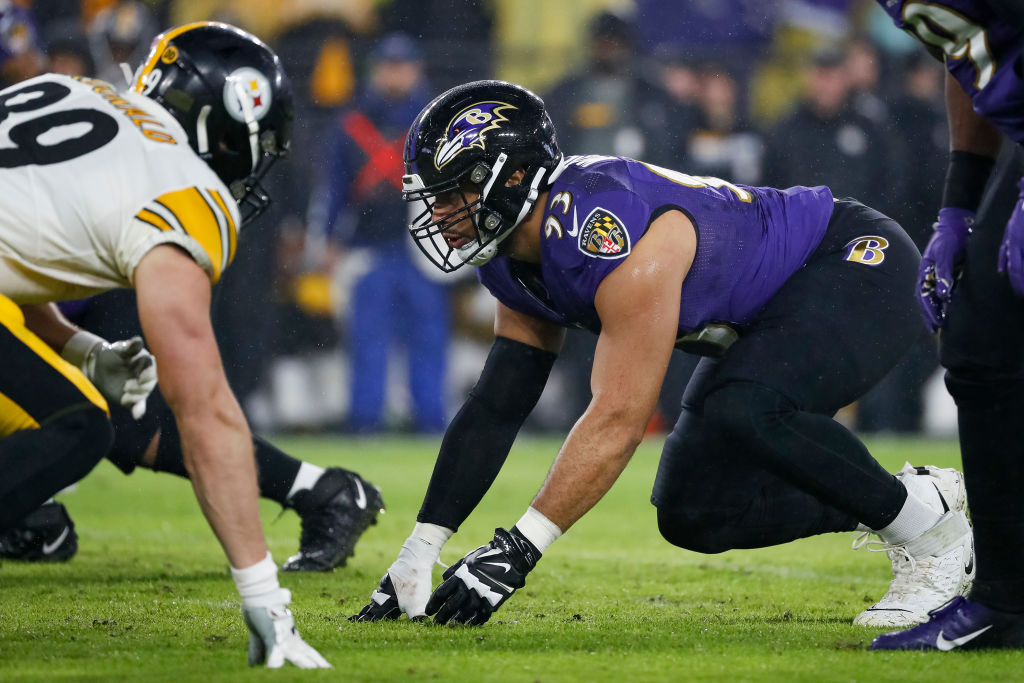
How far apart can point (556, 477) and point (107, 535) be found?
9.62ft

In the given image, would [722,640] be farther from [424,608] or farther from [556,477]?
[424,608]

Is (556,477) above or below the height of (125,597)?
above

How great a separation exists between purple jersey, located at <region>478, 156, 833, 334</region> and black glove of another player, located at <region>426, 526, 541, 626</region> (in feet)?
2.14

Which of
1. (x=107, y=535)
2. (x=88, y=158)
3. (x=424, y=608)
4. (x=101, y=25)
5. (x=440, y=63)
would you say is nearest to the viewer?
(x=88, y=158)

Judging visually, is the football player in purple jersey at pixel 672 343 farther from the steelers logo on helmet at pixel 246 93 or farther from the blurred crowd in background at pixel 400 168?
the blurred crowd in background at pixel 400 168

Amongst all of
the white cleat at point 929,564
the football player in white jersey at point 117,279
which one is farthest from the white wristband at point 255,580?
the white cleat at point 929,564

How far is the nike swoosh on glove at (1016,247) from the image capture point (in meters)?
2.83

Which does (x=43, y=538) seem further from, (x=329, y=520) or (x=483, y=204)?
(x=483, y=204)

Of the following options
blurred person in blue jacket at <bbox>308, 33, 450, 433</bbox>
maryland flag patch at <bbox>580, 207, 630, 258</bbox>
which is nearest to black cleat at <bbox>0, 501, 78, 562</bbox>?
maryland flag patch at <bbox>580, 207, 630, 258</bbox>

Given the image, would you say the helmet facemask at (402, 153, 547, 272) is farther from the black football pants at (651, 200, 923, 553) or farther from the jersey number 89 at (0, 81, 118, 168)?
the jersey number 89 at (0, 81, 118, 168)

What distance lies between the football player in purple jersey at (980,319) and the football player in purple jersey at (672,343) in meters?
0.36

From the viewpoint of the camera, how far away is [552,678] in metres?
2.76

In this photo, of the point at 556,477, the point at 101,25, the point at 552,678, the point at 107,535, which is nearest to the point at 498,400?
the point at 556,477

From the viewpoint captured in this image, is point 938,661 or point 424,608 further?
point 424,608
